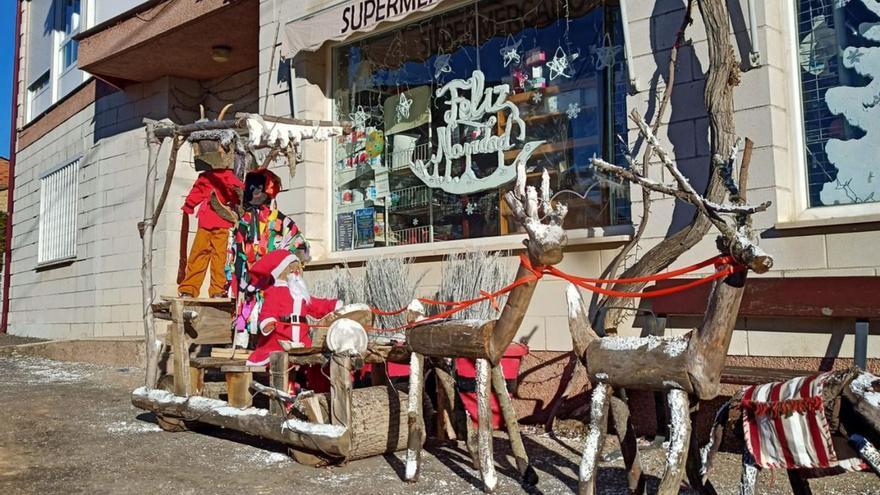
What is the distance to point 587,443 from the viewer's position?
353cm

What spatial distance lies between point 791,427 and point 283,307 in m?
3.70

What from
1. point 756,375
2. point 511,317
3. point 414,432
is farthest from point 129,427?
point 756,375

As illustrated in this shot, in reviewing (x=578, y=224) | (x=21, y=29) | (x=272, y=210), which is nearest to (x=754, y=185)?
(x=578, y=224)

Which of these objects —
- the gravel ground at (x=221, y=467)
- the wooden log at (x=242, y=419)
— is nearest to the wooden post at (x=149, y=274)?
the wooden log at (x=242, y=419)

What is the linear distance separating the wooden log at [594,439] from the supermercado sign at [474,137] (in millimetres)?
3501

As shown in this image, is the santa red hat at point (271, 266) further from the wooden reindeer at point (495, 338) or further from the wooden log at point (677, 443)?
the wooden log at point (677, 443)

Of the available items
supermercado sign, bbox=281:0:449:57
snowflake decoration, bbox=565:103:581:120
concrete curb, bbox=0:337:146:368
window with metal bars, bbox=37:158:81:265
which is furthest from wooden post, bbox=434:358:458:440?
window with metal bars, bbox=37:158:81:265

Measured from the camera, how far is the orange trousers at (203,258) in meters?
7.35

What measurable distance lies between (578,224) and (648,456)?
2118mm

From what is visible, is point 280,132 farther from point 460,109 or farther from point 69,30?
point 69,30

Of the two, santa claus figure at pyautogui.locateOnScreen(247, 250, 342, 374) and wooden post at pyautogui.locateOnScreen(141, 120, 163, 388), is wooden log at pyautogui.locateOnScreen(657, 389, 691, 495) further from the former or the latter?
wooden post at pyautogui.locateOnScreen(141, 120, 163, 388)

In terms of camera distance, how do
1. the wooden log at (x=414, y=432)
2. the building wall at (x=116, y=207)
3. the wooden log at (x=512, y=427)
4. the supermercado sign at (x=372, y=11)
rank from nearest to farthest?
the wooden log at (x=512, y=427), the wooden log at (x=414, y=432), the supermercado sign at (x=372, y=11), the building wall at (x=116, y=207)

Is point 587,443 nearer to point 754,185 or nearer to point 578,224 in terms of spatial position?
point 754,185

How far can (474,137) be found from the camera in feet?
23.6
